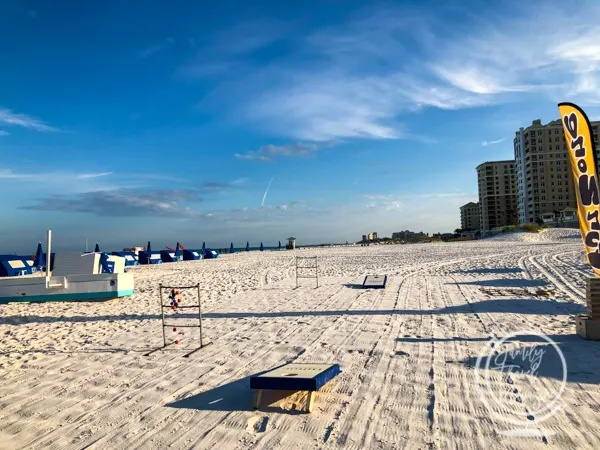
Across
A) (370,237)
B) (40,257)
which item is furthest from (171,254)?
(370,237)

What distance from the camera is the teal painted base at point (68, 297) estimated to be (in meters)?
13.2

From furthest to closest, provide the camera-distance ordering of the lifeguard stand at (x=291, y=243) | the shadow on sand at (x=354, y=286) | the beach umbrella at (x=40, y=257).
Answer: the lifeguard stand at (x=291, y=243) → the beach umbrella at (x=40, y=257) → the shadow on sand at (x=354, y=286)

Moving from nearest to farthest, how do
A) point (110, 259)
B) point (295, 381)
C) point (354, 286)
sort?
point (295, 381) < point (354, 286) < point (110, 259)

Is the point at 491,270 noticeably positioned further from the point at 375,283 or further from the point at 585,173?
the point at 585,173

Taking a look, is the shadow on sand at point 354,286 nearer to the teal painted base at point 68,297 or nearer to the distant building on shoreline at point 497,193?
the teal painted base at point 68,297

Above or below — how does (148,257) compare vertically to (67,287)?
above

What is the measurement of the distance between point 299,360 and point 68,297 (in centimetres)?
1047

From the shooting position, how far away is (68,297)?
13406 mm

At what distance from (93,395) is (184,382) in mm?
1048

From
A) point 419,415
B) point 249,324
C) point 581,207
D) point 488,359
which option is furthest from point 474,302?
point 419,415

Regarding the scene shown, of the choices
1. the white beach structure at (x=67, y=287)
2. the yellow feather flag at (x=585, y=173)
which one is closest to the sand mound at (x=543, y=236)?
the yellow feather flag at (x=585, y=173)

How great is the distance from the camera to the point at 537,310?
884 cm

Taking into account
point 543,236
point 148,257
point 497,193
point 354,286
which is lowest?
point 354,286

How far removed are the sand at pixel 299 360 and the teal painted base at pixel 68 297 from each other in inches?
80.7
